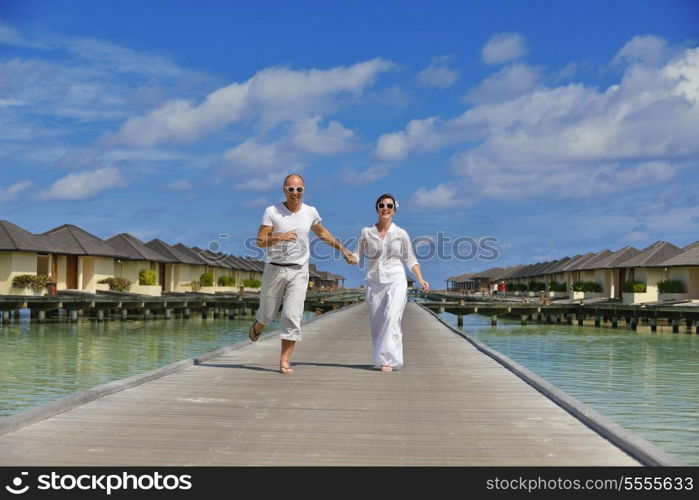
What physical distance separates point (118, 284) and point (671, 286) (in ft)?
103

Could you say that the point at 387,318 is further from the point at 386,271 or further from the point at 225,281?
the point at 225,281

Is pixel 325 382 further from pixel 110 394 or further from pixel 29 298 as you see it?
pixel 29 298

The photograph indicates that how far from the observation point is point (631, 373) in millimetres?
18641

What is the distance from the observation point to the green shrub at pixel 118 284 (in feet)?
149

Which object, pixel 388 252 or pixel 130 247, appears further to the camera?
pixel 130 247

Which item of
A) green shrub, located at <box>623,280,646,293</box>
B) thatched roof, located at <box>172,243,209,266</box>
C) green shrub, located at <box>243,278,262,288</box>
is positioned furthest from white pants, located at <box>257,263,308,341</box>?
green shrub, located at <box>243,278,262,288</box>

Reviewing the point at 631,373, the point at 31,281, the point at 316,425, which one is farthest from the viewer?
the point at 31,281

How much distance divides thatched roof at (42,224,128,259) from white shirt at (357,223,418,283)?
33545 millimetres

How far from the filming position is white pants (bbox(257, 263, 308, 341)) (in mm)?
8234

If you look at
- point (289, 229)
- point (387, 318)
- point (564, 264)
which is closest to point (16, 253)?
point (387, 318)

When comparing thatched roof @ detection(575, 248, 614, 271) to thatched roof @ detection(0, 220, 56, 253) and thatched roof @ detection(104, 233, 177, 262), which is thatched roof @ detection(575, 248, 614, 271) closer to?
thatched roof @ detection(104, 233, 177, 262)

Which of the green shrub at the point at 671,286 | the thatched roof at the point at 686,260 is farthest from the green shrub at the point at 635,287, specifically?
the thatched roof at the point at 686,260

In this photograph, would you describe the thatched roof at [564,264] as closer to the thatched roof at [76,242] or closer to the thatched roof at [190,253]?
the thatched roof at [190,253]

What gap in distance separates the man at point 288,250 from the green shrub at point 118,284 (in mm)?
39111
